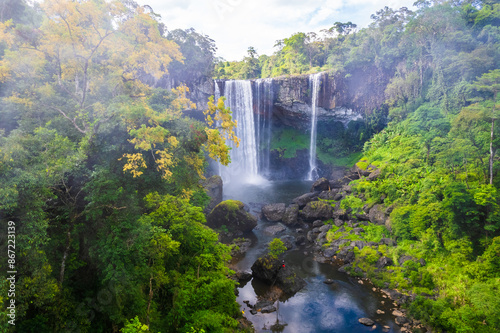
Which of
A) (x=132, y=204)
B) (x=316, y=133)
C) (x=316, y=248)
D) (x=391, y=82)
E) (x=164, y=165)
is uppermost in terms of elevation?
(x=391, y=82)

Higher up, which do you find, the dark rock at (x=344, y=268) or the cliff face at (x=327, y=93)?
the cliff face at (x=327, y=93)

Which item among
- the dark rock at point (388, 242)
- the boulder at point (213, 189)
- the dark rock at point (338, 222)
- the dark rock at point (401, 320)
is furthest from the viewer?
the boulder at point (213, 189)

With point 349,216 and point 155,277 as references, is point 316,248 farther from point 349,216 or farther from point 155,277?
point 155,277

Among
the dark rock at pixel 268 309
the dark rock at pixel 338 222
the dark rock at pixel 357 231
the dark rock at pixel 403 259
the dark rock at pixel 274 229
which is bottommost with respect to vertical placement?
the dark rock at pixel 274 229

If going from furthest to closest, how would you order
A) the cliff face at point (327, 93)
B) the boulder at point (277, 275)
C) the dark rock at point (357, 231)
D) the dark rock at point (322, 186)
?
the cliff face at point (327, 93) → the dark rock at point (322, 186) → the dark rock at point (357, 231) → the boulder at point (277, 275)

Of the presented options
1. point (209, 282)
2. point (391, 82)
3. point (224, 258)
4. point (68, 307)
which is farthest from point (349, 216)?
point (391, 82)

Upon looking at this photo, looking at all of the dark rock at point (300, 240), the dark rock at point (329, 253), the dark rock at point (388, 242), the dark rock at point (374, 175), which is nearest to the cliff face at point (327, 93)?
the dark rock at point (374, 175)

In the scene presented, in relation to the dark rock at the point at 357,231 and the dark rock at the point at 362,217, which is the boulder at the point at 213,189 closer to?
the dark rock at the point at 357,231
